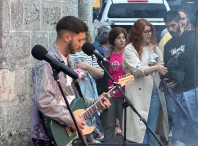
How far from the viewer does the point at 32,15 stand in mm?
3928

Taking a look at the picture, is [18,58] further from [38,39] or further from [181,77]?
[181,77]

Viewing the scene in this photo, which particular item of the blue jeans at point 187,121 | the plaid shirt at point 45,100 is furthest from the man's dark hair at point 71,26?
the blue jeans at point 187,121

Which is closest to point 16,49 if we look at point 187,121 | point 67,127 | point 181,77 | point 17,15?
point 17,15

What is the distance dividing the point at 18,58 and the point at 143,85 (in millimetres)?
1504

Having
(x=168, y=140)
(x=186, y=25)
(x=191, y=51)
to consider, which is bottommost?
(x=168, y=140)

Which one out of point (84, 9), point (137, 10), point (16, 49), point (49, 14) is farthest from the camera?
point (137, 10)

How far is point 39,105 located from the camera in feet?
8.88

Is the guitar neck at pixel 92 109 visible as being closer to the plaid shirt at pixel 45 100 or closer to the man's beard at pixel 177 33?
the plaid shirt at pixel 45 100

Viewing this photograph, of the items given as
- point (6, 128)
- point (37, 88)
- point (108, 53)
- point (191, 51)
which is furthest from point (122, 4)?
point (37, 88)

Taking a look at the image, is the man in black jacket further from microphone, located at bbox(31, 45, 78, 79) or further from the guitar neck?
microphone, located at bbox(31, 45, 78, 79)

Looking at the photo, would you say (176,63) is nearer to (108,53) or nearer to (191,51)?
(191,51)

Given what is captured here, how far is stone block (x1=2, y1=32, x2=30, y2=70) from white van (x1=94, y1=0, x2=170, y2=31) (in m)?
4.38

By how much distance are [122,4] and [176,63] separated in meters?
4.41

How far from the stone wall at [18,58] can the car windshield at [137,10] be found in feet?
14.0
